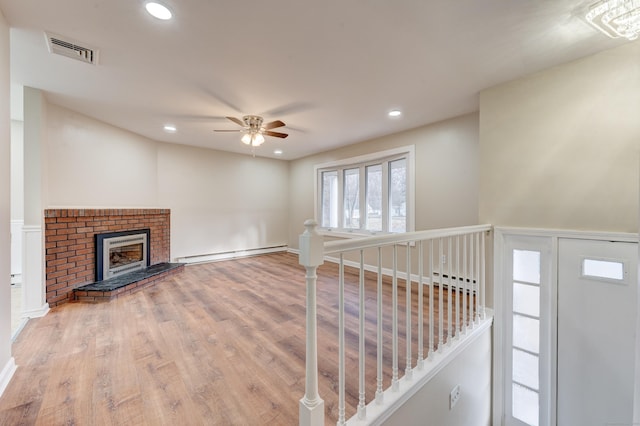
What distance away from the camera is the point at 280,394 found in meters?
1.63

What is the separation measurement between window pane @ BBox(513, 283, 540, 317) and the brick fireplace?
4.90 meters

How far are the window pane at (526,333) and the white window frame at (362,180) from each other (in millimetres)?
1800

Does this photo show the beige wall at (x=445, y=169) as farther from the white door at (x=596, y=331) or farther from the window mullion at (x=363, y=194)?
the white door at (x=596, y=331)

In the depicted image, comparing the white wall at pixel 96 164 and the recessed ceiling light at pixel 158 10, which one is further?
the white wall at pixel 96 164

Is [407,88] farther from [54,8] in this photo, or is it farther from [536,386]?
[536,386]

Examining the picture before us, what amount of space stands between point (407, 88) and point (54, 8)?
272 cm

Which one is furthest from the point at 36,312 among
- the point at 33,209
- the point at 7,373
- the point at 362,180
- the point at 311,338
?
the point at 362,180

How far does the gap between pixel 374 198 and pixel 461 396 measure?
10.1 feet

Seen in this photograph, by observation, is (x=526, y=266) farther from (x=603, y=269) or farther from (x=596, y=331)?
(x=596, y=331)

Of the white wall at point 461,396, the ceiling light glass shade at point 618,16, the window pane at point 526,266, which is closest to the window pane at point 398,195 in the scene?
the window pane at point 526,266

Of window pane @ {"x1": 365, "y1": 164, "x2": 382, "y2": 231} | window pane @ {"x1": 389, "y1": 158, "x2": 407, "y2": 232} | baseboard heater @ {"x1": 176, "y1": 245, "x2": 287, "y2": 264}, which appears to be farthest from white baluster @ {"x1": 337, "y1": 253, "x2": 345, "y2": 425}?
baseboard heater @ {"x1": 176, "y1": 245, "x2": 287, "y2": 264}

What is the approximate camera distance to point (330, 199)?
5547 mm

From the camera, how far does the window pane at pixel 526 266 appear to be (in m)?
2.25

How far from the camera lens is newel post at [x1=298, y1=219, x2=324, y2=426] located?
1061 mm
